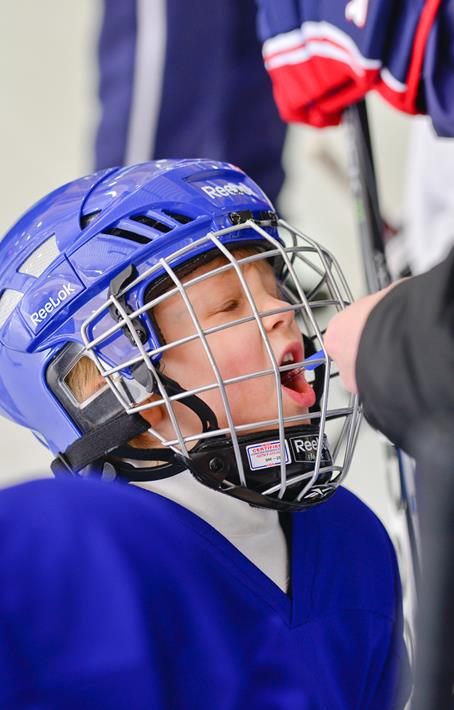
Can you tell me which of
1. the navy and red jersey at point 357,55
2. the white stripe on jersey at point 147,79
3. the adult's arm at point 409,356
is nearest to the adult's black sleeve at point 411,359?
the adult's arm at point 409,356

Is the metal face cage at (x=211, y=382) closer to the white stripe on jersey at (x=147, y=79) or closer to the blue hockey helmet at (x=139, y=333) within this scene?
the blue hockey helmet at (x=139, y=333)

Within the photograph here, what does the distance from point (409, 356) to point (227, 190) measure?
387 mm

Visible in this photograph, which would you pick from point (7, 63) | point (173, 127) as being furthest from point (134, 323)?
point (7, 63)

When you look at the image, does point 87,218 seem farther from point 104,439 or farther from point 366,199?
point 366,199

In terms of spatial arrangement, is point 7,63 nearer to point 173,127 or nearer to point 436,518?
point 173,127

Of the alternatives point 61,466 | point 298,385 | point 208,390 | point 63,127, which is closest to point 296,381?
point 298,385

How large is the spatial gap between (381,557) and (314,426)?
18cm

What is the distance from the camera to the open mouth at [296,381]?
33.4 inches

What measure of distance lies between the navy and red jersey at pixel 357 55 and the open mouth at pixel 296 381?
0.31 metres

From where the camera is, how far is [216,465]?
0.78 meters

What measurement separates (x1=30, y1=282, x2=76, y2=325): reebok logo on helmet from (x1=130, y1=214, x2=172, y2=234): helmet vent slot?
0.08 metres

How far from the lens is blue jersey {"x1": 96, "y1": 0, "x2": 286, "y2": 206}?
1.77 metres

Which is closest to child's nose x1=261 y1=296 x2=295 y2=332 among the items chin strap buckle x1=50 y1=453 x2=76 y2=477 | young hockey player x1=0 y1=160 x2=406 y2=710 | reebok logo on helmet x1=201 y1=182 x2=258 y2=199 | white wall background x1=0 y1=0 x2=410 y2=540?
young hockey player x1=0 y1=160 x2=406 y2=710

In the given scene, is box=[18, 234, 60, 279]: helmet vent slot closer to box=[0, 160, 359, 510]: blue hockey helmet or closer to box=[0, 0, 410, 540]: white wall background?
box=[0, 160, 359, 510]: blue hockey helmet
